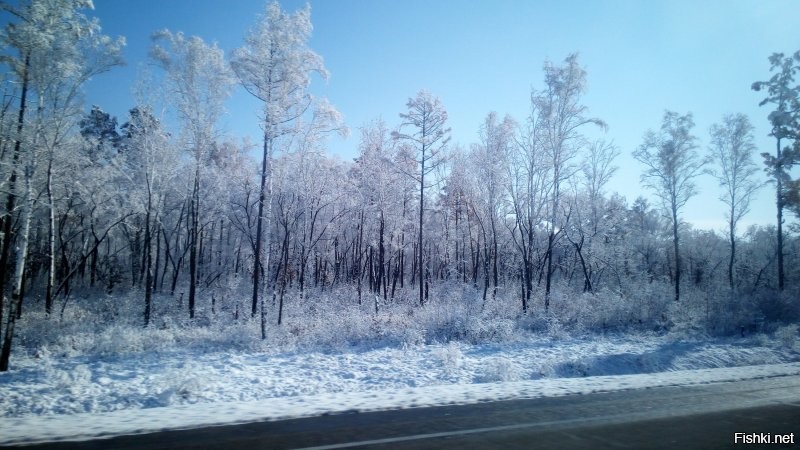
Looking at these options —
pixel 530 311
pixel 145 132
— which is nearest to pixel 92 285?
pixel 145 132

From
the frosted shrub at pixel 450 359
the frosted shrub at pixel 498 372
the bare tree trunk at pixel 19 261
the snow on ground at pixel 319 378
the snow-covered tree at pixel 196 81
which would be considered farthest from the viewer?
the snow-covered tree at pixel 196 81

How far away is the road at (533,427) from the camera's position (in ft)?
18.2

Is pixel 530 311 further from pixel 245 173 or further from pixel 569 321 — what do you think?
pixel 245 173

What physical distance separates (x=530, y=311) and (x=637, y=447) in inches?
547

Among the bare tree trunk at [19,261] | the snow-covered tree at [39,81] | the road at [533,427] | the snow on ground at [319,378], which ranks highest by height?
A: the snow-covered tree at [39,81]

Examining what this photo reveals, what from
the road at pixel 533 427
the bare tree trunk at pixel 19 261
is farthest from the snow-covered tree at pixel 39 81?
the road at pixel 533 427

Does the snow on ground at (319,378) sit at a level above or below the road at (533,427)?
below

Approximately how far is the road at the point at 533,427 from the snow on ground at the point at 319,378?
614 millimetres

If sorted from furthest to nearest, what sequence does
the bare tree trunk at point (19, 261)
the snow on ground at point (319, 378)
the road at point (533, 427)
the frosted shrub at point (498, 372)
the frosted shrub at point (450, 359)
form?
the frosted shrub at point (450, 359), the bare tree trunk at point (19, 261), the frosted shrub at point (498, 372), the snow on ground at point (319, 378), the road at point (533, 427)

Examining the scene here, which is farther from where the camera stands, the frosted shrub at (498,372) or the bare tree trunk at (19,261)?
the bare tree trunk at (19,261)

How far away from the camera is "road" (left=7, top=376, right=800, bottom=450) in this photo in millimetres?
5543

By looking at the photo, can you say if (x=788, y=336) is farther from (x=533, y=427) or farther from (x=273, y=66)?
(x=273, y=66)

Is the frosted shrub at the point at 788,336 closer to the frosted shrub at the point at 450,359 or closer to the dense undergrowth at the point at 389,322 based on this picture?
the dense undergrowth at the point at 389,322

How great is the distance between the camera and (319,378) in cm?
1036
